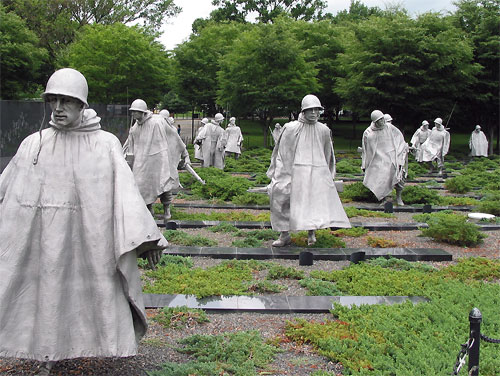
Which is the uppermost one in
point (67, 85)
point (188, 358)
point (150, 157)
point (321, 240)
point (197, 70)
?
point (197, 70)

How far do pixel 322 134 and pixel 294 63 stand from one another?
85.2 feet

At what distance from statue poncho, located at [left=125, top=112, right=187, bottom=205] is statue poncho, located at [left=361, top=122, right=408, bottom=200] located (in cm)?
533

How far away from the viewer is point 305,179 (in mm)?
9234

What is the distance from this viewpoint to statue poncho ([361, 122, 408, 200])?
557 inches

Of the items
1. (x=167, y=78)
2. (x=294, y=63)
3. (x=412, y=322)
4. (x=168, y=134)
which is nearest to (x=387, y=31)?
(x=294, y=63)

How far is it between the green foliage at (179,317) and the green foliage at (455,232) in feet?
18.4

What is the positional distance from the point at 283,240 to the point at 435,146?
1595cm

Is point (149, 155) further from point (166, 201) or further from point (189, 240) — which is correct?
point (189, 240)

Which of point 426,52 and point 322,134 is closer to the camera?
point 322,134

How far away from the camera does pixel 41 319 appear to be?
4.03m

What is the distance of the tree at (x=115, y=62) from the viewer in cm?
2906

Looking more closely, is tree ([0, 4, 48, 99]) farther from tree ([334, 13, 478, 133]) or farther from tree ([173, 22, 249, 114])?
tree ([334, 13, 478, 133])

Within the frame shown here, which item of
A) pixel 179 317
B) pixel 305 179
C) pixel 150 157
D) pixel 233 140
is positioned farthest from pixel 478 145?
pixel 179 317

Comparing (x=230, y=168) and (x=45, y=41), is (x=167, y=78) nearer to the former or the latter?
(x=45, y=41)
